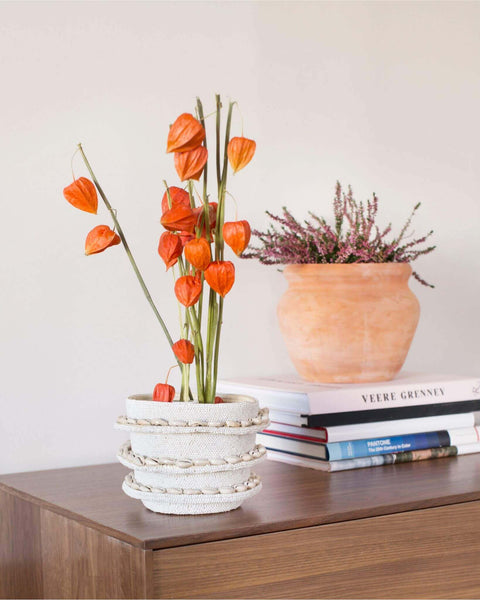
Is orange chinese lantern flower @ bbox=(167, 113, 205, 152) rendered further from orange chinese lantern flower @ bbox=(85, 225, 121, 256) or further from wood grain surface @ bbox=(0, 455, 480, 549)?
wood grain surface @ bbox=(0, 455, 480, 549)

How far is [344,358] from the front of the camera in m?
1.29

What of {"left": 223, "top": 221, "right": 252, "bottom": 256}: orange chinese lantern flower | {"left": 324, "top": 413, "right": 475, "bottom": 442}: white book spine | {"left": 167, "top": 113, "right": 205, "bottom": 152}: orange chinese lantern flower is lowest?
{"left": 324, "top": 413, "right": 475, "bottom": 442}: white book spine

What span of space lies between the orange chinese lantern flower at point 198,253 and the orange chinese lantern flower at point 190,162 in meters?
0.07

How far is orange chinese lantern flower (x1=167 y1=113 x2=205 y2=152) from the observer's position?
881 millimetres

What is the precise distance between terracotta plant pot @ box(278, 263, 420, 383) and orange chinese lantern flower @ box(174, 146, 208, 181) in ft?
1.41

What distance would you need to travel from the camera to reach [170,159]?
1361 millimetres

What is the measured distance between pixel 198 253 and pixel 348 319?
444 millimetres

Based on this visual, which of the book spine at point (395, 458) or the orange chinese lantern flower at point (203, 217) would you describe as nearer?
the orange chinese lantern flower at point (203, 217)

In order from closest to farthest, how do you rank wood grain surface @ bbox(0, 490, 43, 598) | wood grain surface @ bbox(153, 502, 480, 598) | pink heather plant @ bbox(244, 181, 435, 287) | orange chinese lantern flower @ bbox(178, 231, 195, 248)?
wood grain surface @ bbox(153, 502, 480, 598) < orange chinese lantern flower @ bbox(178, 231, 195, 248) < wood grain surface @ bbox(0, 490, 43, 598) < pink heather plant @ bbox(244, 181, 435, 287)

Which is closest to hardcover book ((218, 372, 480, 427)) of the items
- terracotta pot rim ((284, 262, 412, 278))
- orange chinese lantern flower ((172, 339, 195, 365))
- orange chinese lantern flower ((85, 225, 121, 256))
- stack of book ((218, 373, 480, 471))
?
stack of book ((218, 373, 480, 471))

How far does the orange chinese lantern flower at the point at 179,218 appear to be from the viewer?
2.99ft

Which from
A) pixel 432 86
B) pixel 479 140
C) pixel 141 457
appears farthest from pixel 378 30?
pixel 141 457

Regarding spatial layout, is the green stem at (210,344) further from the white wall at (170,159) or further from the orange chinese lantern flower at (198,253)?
the white wall at (170,159)

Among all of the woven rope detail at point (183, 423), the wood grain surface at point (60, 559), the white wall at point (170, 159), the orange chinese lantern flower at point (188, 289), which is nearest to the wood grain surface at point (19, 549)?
the wood grain surface at point (60, 559)
